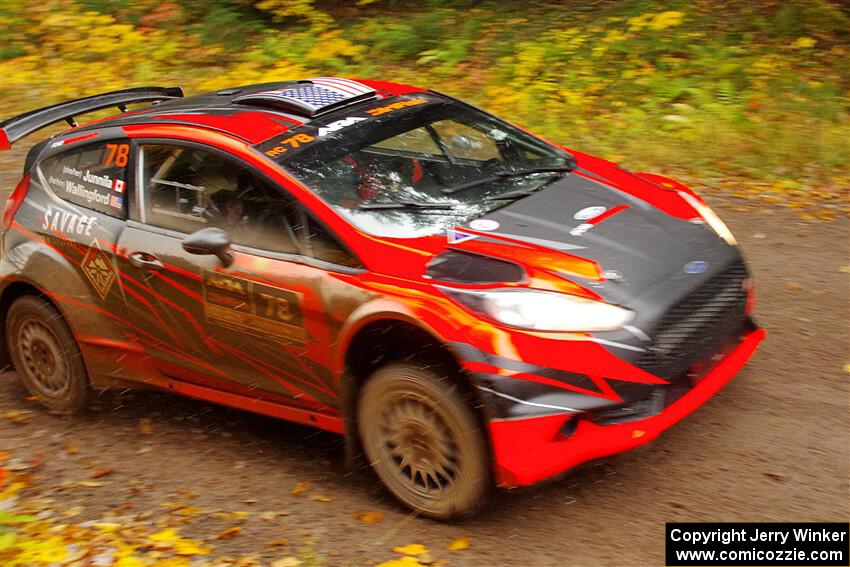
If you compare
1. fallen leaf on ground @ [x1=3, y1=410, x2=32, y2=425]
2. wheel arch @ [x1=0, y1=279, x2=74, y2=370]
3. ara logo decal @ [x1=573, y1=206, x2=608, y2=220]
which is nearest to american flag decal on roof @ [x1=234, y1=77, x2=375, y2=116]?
ara logo decal @ [x1=573, y1=206, x2=608, y2=220]

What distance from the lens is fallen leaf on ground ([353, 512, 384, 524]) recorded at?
436 cm

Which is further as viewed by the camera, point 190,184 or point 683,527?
point 190,184

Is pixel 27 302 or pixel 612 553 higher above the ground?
pixel 27 302

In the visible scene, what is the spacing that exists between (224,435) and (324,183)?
68.0 inches

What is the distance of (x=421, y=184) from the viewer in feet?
15.4

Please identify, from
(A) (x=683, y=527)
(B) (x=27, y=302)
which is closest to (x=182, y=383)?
(B) (x=27, y=302)

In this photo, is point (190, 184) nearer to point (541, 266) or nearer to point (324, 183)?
point (324, 183)

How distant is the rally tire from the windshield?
6.17 ft

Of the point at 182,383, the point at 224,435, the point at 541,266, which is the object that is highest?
the point at 541,266

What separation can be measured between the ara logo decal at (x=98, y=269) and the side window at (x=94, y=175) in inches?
8.7

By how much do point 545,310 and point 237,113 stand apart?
6.98 ft

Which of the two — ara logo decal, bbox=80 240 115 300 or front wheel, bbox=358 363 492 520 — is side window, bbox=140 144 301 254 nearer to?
ara logo decal, bbox=80 240 115 300

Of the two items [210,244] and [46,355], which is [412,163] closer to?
[210,244]

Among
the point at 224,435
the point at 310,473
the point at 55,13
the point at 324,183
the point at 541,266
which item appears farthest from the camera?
the point at 55,13
